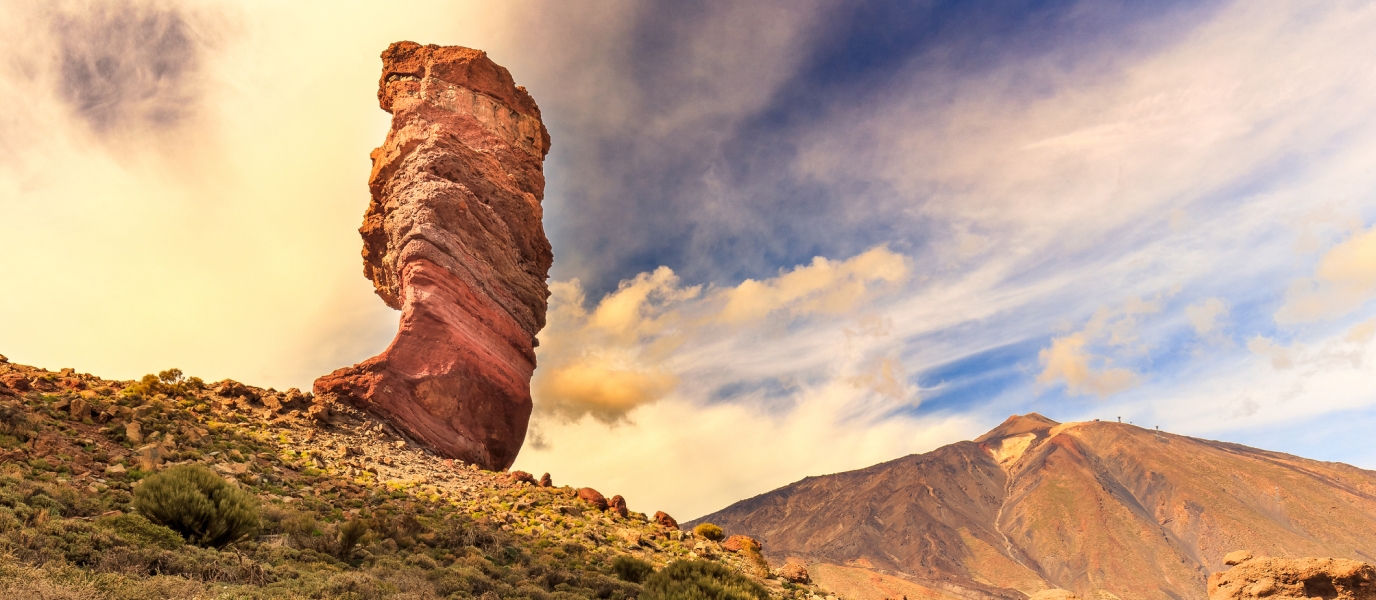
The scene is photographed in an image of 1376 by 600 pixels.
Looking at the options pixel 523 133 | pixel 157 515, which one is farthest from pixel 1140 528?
pixel 157 515

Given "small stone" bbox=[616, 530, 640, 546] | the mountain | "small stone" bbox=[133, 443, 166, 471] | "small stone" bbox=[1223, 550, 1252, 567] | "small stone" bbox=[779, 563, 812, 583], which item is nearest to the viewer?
"small stone" bbox=[133, 443, 166, 471]

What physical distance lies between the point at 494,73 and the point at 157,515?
2743 centimetres

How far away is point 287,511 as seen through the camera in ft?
42.5

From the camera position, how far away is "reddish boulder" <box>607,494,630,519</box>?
21.9 meters

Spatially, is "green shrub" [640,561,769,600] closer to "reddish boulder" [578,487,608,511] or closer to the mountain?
"reddish boulder" [578,487,608,511]

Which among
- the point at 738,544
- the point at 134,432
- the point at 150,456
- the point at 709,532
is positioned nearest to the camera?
the point at 150,456

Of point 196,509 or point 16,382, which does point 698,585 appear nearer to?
point 196,509

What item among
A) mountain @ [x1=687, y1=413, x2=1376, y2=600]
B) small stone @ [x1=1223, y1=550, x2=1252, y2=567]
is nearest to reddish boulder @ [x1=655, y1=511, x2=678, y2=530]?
small stone @ [x1=1223, y1=550, x2=1252, y2=567]

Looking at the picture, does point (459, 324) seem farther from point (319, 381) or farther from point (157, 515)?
point (157, 515)

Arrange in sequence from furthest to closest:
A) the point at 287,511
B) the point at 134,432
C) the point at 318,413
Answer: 1. the point at 318,413
2. the point at 134,432
3. the point at 287,511

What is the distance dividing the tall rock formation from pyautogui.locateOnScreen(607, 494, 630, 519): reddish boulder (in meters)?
6.93

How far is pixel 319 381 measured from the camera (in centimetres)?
2338

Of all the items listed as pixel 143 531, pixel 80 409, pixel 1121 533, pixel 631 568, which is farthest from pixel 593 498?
pixel 1121 533

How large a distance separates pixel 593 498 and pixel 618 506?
1013 mm
